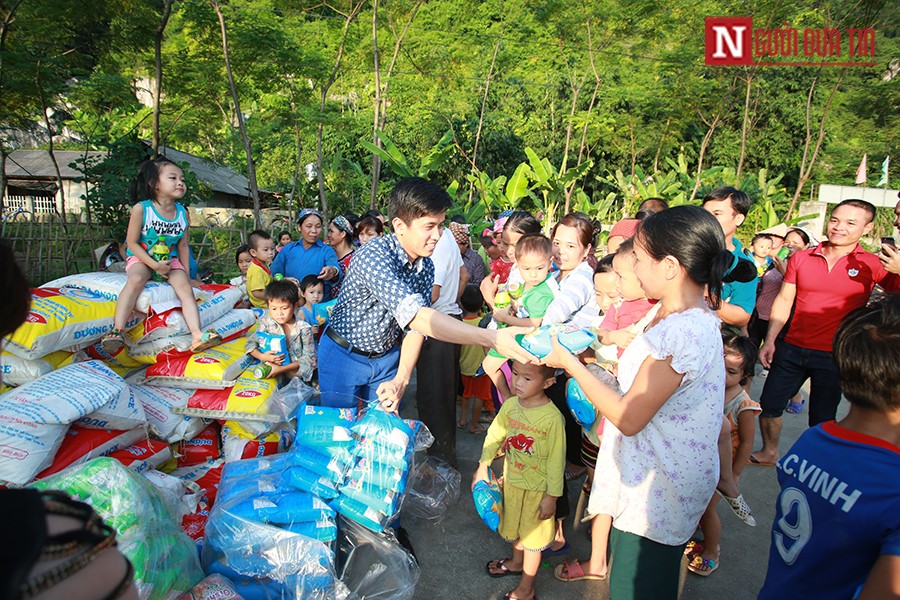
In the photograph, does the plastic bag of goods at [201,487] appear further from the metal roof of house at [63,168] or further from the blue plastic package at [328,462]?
the metal roof of house at [63,168]

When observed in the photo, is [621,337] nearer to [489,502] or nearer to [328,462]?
[489,502]

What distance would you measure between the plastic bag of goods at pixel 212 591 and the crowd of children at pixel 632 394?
1.24 meters

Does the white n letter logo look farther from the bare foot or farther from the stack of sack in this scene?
the stack of sack

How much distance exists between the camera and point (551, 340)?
2.00 meters

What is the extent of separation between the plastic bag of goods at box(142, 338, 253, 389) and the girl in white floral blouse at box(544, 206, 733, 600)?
2474 mm

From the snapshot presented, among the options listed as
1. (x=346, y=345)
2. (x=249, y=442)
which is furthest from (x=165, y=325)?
(x=346, y=345)

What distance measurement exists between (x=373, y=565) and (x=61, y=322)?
2.26 metres

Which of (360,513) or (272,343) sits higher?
(272,343)

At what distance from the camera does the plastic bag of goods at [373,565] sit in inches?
96.4

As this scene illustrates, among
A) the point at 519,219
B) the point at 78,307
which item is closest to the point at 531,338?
the point at 519,219

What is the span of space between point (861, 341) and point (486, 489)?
186 cm

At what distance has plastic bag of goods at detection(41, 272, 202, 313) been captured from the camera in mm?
3424

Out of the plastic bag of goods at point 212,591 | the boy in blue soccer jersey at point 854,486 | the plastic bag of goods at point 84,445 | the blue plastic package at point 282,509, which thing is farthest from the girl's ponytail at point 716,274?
the plastic bag of goods at point 84,445

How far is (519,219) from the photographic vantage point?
424 cm
